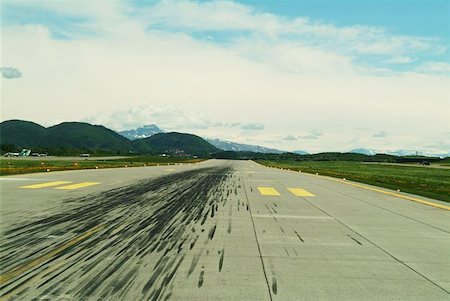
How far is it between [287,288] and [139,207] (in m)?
8.95

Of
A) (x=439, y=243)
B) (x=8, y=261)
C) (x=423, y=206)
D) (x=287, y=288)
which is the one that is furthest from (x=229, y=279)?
(x=423, y=206)

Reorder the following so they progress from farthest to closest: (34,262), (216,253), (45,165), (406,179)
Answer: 1. (45,165)
2. (406,179)
3. (216,253)
4. (34,262)

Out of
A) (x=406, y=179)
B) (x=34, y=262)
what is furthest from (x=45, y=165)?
(x=34, y=262)

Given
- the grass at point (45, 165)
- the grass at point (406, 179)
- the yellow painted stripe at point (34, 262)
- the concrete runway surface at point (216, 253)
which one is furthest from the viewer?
the grass at point (45, 165)

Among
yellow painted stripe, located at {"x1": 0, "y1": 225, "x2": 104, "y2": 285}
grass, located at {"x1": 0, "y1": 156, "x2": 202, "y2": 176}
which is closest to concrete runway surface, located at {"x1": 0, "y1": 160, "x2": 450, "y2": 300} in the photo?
yellow painted stripe, located at {"x1": 0, "y1": 225, "x2": 104, "y2": 285}

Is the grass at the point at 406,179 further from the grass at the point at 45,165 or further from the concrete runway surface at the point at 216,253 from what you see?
the grass at the point at 45,165

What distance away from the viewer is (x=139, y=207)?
534 inches

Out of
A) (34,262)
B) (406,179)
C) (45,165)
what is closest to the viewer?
(34,262)

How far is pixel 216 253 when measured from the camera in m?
7.58

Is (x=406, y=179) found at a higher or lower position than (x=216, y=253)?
higher

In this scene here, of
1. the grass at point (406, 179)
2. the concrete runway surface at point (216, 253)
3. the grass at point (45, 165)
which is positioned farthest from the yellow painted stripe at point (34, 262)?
the grass at point (45, 165)

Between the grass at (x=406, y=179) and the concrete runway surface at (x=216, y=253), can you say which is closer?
the concrete runway surface at (x=216, y=253)

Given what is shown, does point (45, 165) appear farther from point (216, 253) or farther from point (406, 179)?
point (216, 253)

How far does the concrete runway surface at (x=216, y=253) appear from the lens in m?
5.52
